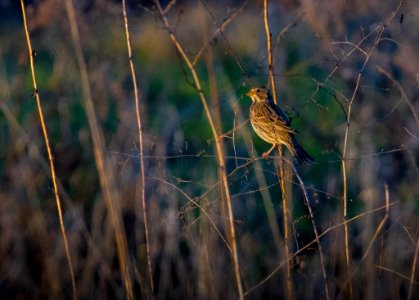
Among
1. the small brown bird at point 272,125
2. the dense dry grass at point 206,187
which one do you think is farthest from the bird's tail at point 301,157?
the dense dry grass at point 206,187

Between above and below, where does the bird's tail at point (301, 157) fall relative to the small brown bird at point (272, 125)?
below

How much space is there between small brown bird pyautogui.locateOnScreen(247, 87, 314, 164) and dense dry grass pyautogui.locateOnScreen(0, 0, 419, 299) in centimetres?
21

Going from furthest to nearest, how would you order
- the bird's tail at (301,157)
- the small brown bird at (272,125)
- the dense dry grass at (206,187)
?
1. the small brown bird at (272,125)
2. the bird's tail at (301,157)
3. the dense dry grass at (206,187)

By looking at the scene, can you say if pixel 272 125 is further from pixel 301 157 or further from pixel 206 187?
pixel 206 187

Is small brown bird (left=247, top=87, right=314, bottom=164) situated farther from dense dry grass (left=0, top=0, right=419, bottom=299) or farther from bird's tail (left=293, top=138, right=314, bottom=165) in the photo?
dense dry grass (left=0, top=0, right=419, bottom=299)

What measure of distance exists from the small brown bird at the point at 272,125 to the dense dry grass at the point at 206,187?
21cm

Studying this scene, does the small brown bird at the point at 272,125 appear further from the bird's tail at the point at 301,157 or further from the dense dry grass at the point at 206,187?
the dense dry grass at the point at 206,187

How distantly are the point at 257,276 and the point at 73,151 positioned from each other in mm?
2332

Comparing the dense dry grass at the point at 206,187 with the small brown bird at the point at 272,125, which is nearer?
the dense dry grass at the point at 206,187

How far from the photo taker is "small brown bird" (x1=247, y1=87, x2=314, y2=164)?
5.65 metres

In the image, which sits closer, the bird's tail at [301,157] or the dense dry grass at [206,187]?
the dense dry grass at [206,187]

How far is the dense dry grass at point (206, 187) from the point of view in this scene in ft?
12.7

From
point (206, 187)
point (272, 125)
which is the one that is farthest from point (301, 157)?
point (206, 187)

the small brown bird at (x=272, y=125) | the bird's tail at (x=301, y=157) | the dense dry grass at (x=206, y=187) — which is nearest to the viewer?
the dense dry grass at (x=206, y=187)
